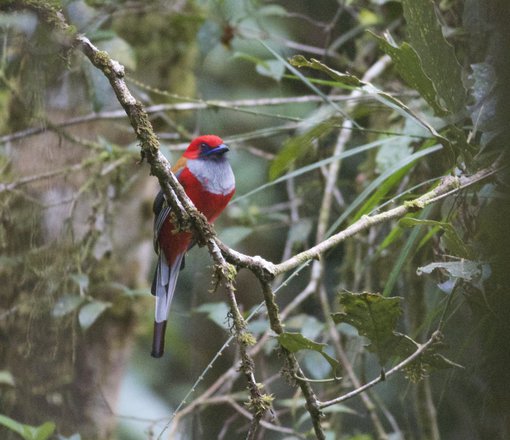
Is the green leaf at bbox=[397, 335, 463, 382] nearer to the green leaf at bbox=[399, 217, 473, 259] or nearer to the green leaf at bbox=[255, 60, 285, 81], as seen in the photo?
the green leaf at bbox=[399, 217, 473, 259]

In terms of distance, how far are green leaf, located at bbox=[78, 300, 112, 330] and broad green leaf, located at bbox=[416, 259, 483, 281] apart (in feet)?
5.45

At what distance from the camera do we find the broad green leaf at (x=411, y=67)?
1.88m

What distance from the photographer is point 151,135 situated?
164 cm

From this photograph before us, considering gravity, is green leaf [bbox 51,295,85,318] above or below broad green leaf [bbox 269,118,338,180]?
below

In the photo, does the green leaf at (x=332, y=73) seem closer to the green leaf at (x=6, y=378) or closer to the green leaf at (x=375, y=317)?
the green leaf at (x=375, y=317)

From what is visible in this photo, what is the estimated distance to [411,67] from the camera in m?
1.92

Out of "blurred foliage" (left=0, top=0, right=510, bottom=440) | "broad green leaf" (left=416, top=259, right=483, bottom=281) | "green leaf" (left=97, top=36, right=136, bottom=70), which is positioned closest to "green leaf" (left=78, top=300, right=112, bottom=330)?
"blurred foliage" (left=0, top=0, right=510, bottom=440)

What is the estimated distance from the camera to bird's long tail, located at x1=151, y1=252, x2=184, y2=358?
96.3 inches

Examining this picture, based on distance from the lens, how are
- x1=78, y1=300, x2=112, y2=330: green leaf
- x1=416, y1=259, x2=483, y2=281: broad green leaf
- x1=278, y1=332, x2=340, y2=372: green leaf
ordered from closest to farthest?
x1=278, y1=332, x2=340, y2=372: green leaf → x1=416, y1=259, x2=483, y2=281: broad green leaf → x1=78, y1=300, x2=112, y2=330: green leaf

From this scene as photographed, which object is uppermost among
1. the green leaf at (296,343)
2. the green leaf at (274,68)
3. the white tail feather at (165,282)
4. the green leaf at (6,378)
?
the green leaf at (274,68)

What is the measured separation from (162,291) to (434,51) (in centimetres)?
135

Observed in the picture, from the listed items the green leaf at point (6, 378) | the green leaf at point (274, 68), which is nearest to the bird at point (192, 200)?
the green leaf at point (274, 68)

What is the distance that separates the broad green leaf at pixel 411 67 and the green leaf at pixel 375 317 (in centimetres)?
64

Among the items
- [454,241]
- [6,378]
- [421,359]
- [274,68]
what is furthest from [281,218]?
[421,359]
